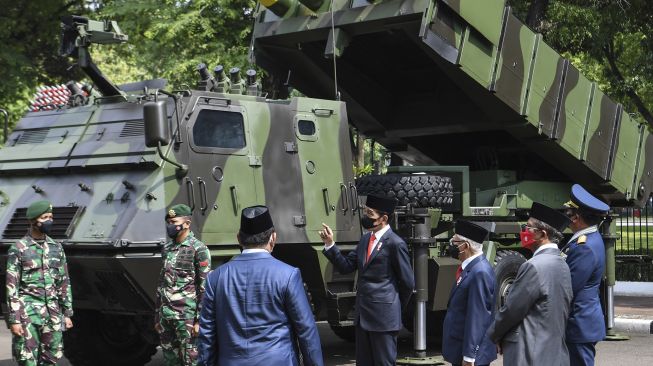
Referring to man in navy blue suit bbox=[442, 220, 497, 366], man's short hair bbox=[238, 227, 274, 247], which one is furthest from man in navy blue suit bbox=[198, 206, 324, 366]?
man in navy blue suit bbox=[442, 220, 497, 366]

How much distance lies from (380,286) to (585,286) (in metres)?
1.90

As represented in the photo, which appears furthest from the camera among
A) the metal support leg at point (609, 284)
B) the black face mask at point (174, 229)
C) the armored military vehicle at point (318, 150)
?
the metal support leg at point (609, 284)

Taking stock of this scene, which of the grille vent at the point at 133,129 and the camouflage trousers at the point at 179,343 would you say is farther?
the grille vent at the point at 133,129

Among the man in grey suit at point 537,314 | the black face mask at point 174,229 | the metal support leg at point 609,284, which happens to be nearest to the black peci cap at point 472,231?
the man in grey suit at point 537,314

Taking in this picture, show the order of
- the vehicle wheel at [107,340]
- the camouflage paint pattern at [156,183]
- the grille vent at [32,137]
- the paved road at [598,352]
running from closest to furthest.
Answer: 1. the camouflage paint pattern at [156,183]
2. the vehicle wheel at [107,340]
3. the grille vent at [32,137]
4. the paved road at [598,352]

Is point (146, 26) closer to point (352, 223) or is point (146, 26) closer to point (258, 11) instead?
point (258, 11)

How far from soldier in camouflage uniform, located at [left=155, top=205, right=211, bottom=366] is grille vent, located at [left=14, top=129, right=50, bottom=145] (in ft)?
9.32

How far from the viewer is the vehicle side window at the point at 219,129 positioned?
9484 mm

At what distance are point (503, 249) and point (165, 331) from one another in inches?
192

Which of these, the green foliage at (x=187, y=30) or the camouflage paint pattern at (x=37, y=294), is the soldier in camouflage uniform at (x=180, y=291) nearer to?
the camouflage paint pattern at (x=37, y=294)

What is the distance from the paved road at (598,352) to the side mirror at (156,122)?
3.54m

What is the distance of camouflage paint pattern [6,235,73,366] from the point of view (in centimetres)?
842

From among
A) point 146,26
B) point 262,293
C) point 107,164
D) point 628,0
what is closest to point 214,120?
point 107,164

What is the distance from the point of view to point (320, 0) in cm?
1079
